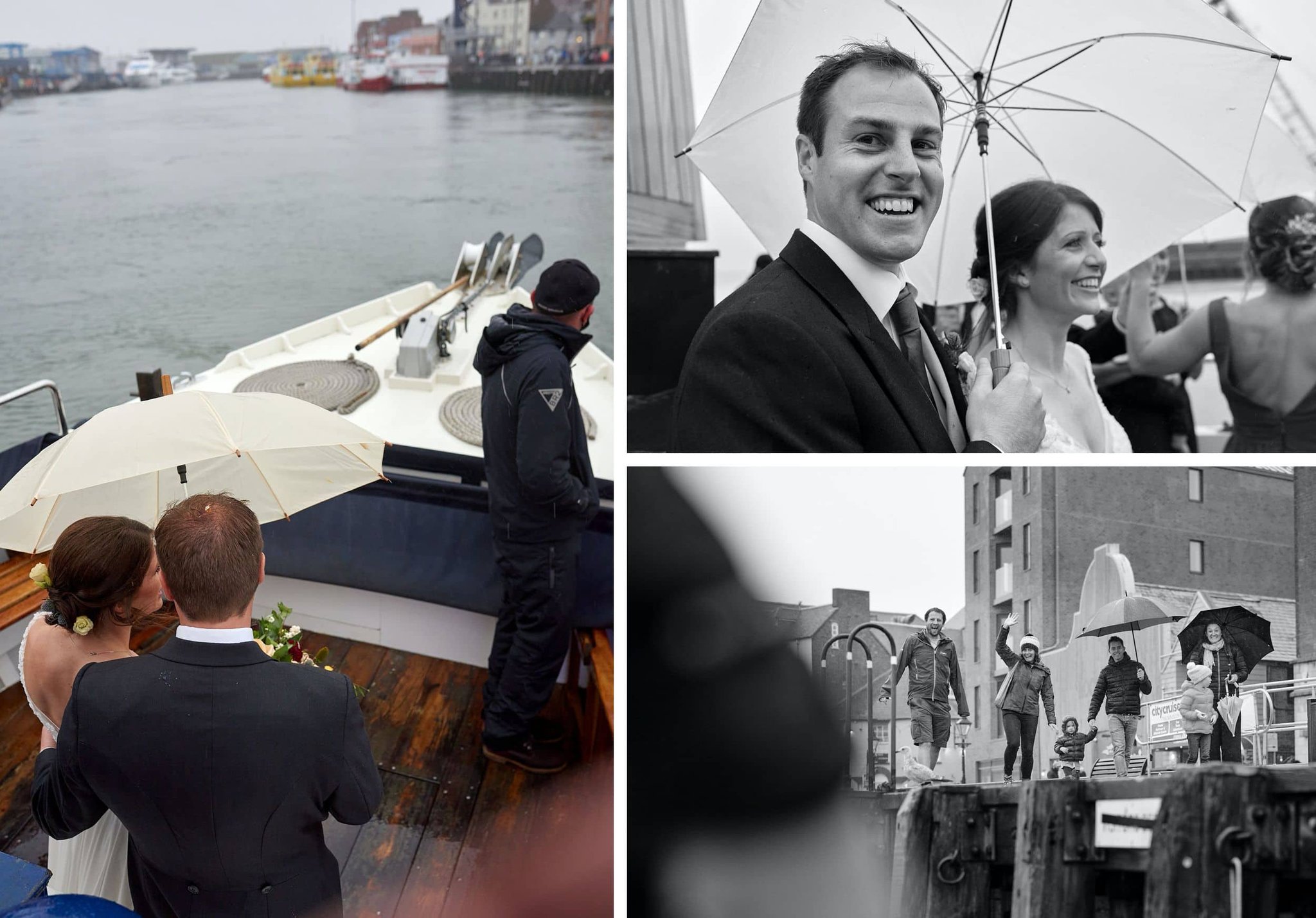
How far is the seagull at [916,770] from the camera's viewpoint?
132 cm

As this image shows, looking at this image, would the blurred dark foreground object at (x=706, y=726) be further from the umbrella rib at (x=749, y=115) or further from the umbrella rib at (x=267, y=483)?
the umbrella rib at (x=267, y=483)

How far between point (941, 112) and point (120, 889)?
1795mm

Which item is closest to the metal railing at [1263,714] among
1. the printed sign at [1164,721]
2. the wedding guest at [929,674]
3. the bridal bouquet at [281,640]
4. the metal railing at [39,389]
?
the printed sign at [1164,721]

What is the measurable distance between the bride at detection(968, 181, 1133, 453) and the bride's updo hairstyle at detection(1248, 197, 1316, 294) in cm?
25

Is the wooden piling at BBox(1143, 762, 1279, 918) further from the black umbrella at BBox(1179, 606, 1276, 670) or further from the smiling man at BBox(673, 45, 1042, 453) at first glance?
the smiling man at BBox(673, 45, 1042, 453)

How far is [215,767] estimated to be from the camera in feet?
4.51

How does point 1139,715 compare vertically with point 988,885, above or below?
above

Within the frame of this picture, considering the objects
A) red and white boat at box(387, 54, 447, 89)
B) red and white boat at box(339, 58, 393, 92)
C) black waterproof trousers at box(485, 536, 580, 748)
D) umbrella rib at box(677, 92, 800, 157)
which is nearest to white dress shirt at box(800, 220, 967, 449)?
umbrella rib at box(677, 92, 800, 157)

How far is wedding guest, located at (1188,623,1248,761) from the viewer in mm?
1277

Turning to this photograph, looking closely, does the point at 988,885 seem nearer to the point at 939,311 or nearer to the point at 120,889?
the point at 939,311

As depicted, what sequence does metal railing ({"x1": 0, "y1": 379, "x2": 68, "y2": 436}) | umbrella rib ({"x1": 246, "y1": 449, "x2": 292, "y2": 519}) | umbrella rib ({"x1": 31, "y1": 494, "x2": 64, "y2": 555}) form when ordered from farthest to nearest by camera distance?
metal railing ({"x1": 0, "y1": 379, "x2": 68, "y2": 436}), umbrella rib ({"x1": 246, "y1": 449, "x2": 292, "y2": 519}), umbrella rib ({"x1": 31, "y1": 494, "x2": 64, "y2": 555})

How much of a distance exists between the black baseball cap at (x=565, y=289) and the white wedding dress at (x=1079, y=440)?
136 cm

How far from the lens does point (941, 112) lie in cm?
126

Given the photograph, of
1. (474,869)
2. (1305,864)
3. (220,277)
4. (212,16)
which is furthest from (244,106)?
(1305,864)
